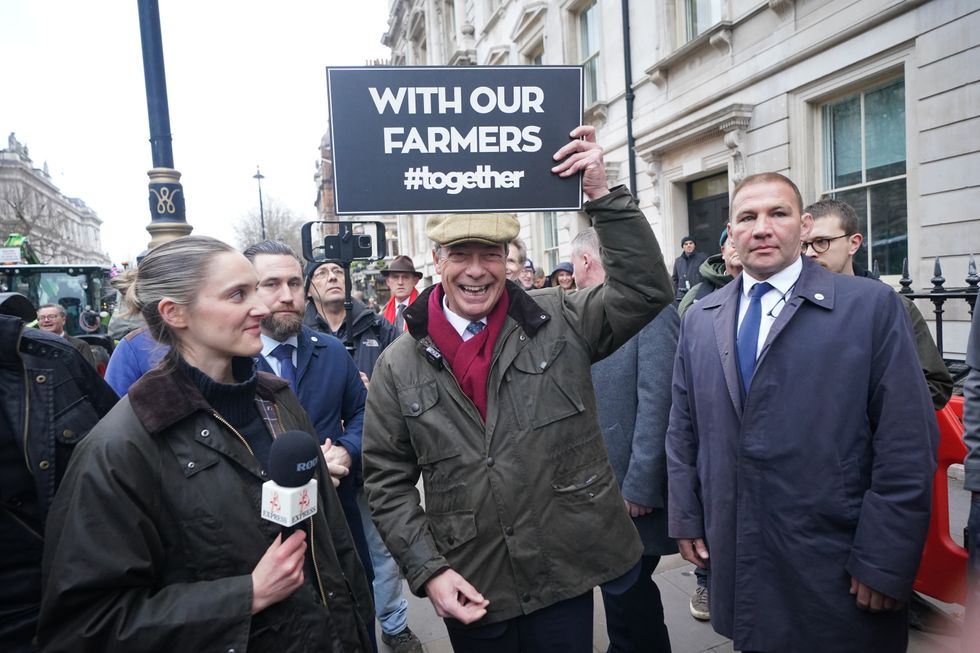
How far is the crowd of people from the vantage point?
1522 millimetres

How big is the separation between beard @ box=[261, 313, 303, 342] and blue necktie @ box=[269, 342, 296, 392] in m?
0.05

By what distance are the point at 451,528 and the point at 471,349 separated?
0.60m

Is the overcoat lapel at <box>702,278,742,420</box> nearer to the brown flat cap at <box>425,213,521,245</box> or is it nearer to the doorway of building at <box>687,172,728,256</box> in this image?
the brown flat cap at <box>425,213,521,245</box>

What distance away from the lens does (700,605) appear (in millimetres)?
3506

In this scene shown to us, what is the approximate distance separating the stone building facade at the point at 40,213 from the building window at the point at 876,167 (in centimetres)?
1507

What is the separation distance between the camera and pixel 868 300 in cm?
202

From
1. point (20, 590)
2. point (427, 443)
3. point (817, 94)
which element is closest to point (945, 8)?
point (817, 94)

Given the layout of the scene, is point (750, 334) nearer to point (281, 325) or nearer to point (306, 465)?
point (306, 465)

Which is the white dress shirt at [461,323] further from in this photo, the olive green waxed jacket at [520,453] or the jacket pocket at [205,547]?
the jacket pocket at [205,547]

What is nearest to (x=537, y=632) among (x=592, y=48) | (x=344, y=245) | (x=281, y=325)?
(x=281, y=325)

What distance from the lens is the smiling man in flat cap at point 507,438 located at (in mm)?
1948

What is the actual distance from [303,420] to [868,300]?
195 centimetres

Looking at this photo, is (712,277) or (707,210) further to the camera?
(707,210)

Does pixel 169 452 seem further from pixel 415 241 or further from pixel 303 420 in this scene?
pixel 415 241
